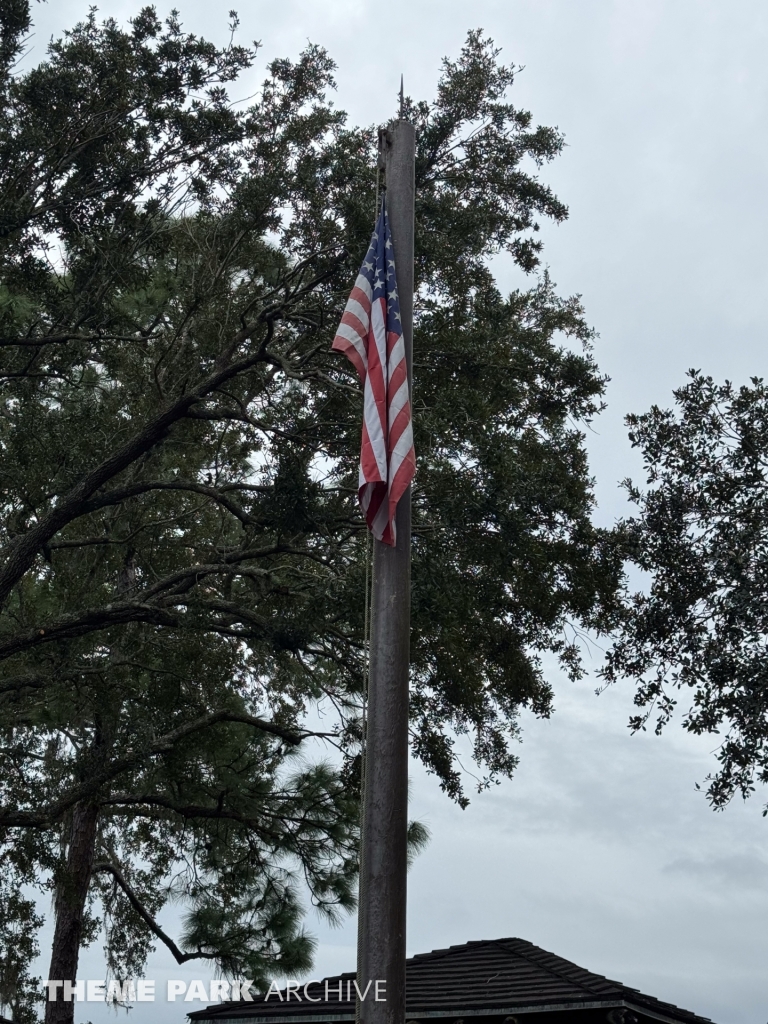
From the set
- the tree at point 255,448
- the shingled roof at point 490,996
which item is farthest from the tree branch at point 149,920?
the shingled roof at point 490,996

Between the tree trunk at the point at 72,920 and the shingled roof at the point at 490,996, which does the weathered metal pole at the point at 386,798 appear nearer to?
the shingled roof at the point at 490,996

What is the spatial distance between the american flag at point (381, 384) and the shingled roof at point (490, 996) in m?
6.64

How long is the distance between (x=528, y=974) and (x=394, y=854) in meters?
7.60

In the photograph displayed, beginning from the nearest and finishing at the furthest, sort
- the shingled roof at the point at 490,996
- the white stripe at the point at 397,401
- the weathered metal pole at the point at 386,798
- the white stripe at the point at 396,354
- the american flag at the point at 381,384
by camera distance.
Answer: the weathered metal pole at the point at 386,798 → the american flag at the point at 381,384 → the white stripe at the point at 397,401 → the white stripe at the point at 396,354 → the shingled roof at the point at 490,996

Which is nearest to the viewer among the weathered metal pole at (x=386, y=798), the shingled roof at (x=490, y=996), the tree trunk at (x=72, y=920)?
the weathered metal pole at (x=386, y=798)

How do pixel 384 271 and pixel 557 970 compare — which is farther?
pixel 557 970

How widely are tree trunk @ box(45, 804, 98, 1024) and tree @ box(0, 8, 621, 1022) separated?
0.20 m

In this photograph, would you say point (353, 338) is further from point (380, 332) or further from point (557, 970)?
point (557, 970)

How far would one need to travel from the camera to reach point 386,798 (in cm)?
588

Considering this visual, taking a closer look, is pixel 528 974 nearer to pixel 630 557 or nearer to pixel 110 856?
pixel 630 557

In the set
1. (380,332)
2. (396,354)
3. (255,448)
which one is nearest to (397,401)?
(396,354)

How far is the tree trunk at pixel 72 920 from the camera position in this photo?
17.2 metres

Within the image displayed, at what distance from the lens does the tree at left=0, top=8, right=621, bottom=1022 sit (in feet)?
43.9

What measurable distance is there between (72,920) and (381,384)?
13937 mm
